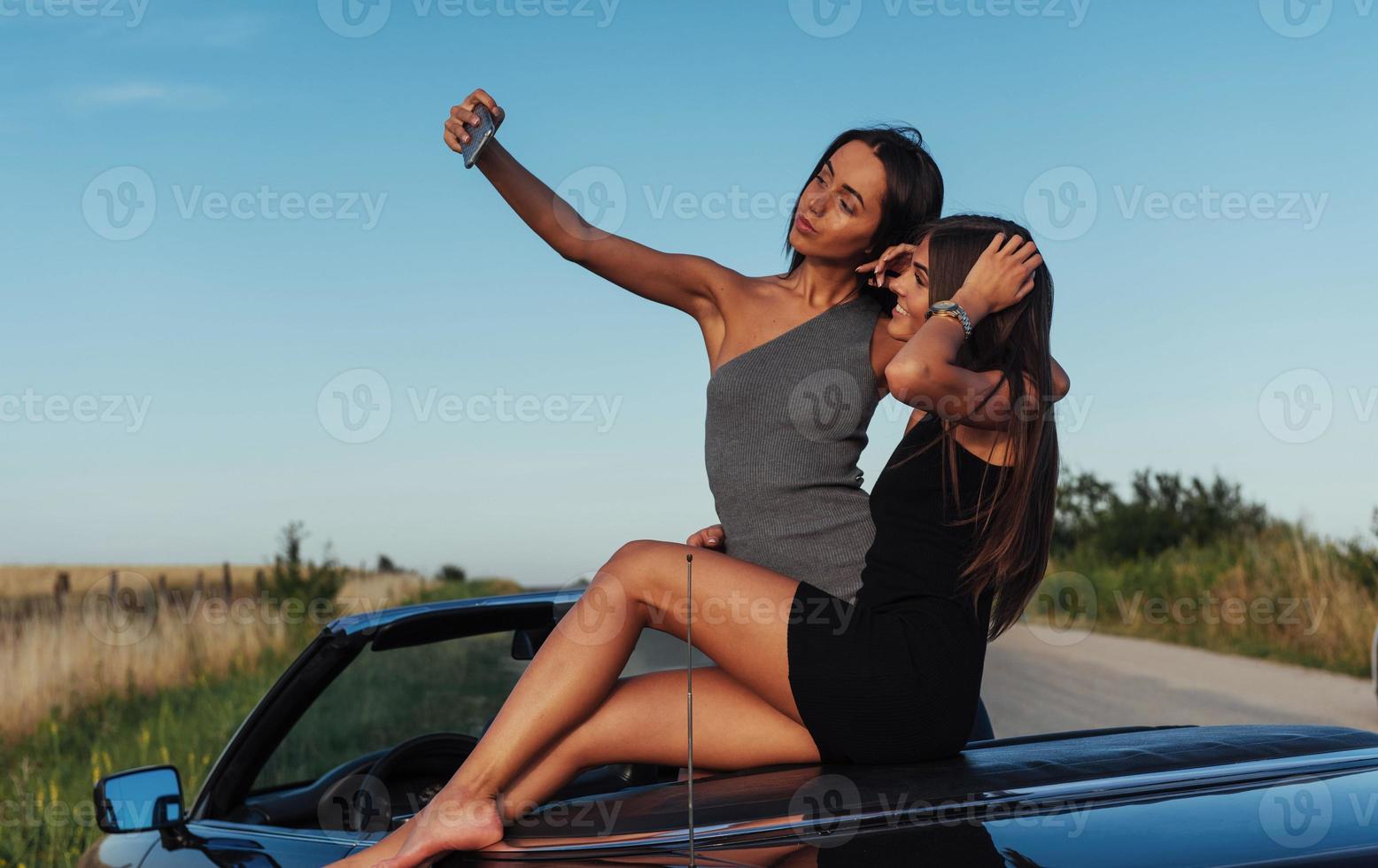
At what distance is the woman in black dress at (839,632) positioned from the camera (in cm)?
239

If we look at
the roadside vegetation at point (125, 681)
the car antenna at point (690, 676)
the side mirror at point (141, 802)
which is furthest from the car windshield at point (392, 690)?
the roadside vegetation at point (125, 681)

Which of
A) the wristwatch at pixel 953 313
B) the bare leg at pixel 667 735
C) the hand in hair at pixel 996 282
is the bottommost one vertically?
the bare leg at pixel 667 735

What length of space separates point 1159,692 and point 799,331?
33.4 ft

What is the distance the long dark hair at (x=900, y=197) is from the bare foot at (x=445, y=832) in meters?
1.58

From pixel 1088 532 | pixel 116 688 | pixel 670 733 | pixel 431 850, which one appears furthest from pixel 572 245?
pixel 1088 532

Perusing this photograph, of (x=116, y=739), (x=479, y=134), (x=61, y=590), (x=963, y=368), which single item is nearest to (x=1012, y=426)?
(x=963, y=368)

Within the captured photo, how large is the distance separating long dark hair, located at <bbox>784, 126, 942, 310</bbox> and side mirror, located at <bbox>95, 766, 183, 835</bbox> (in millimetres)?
1898

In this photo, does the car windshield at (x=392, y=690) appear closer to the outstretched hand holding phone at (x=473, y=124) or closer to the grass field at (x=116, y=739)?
the outstretched hand holding phone at (x=473, y=124)

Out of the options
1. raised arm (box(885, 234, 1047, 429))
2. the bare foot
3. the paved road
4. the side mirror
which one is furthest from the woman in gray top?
the paved road

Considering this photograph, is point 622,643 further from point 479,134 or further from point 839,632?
point 479,134

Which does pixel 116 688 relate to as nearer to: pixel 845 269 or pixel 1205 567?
pixel 845 269

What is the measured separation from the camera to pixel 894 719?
2.39 metres

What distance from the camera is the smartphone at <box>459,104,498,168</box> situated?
309 cm

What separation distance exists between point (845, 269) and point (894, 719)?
1189 millimetres
